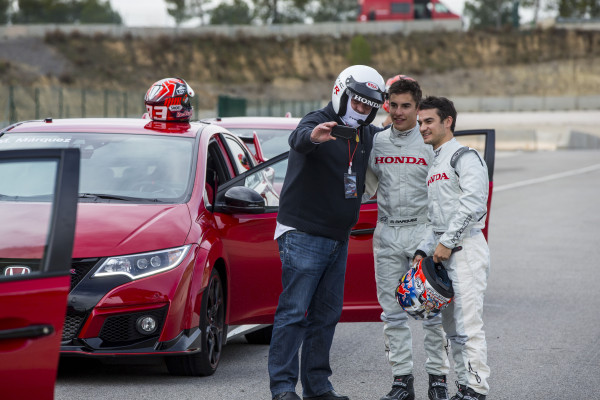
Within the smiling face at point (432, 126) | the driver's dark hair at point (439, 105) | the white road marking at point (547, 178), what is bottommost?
the white road marking at point (547, 178)

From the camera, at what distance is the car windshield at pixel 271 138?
9.95 meters

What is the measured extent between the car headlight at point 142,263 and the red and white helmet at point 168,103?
2134 mm

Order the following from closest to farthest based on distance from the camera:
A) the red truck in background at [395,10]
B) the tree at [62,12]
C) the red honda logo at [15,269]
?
the red honda logo at [15,269], the red truck in background at [395,10], the tree at [62,12]

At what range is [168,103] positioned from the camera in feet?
25.6

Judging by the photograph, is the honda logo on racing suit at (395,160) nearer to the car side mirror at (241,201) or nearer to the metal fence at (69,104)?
the car side mirror at (241,201)

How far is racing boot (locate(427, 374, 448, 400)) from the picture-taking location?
5730 millimetres

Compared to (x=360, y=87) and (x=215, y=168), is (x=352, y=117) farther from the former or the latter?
(x=215, y=168)

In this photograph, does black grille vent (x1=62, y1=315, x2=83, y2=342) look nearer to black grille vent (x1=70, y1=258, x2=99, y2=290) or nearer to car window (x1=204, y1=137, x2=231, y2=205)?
black grille vent (x1=70, y1=258, x2=99, y2=290)

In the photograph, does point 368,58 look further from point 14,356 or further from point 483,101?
point 14,356

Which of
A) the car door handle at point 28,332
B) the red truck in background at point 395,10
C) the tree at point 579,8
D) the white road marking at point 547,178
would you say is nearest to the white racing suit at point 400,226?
the car door handle at point 28,332

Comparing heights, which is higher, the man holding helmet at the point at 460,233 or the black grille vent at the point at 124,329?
the man holding helmet at the point at 460,233

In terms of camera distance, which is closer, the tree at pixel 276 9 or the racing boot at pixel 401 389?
the racing boot at pixel 401 389

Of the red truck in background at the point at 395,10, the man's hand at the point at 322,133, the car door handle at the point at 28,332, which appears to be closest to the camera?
the car door handle at the point at 28,332

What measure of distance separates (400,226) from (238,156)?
7.59ft
